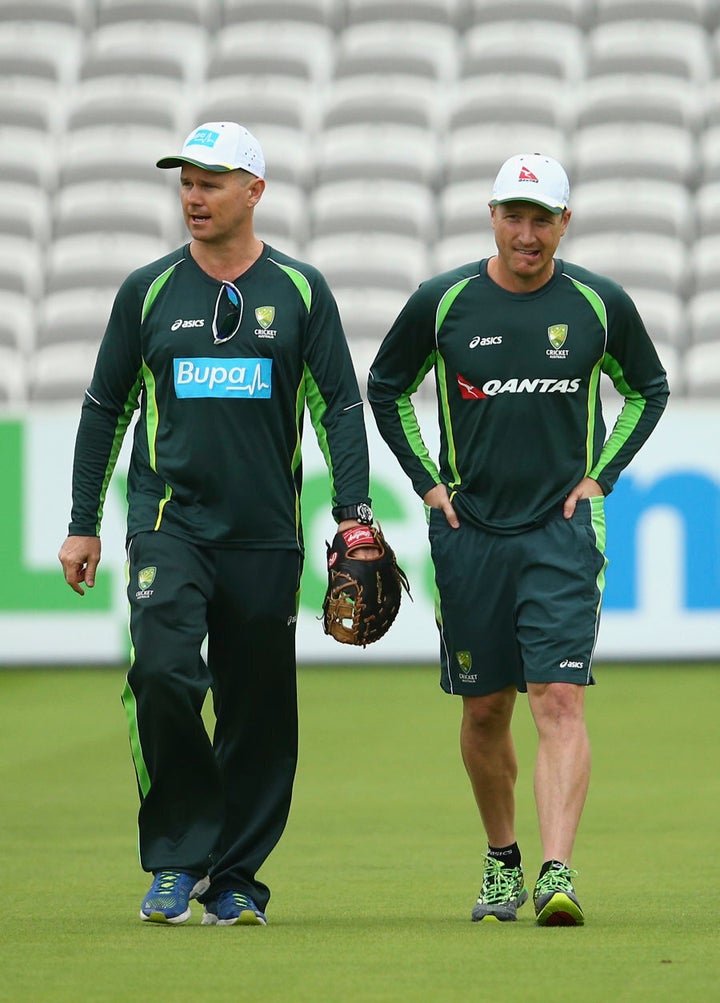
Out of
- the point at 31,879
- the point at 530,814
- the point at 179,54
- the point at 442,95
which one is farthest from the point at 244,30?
the point at 31,879

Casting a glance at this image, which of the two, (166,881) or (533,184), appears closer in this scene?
(166,881)

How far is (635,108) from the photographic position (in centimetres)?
1817

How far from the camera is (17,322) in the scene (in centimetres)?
1634

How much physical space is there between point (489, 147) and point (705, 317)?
10.4 feet

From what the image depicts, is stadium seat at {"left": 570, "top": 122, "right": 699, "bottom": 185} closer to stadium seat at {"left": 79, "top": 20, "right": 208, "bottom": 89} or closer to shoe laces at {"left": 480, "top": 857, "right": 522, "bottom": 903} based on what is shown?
stadium seat at {"left": 79, "top": 20, "right": 208, "bottom": 89}

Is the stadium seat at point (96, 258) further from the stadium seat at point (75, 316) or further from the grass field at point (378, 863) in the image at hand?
the grass field at point (378, 863)

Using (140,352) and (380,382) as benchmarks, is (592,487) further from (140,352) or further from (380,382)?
(140,352)

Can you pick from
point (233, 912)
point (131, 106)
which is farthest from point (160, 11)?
point (233, 912)

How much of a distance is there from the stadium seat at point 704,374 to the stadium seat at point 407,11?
18.9 feet

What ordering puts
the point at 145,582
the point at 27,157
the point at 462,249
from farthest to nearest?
the point at 27,157 → the point at 462,249 → the point at 145,582

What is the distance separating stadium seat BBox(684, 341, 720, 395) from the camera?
49.2 feet

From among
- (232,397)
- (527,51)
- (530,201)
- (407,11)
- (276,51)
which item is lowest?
(232,397)

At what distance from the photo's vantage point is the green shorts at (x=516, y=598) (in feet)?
19.2

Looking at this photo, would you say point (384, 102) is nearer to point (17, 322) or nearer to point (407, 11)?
point (407, 11)
